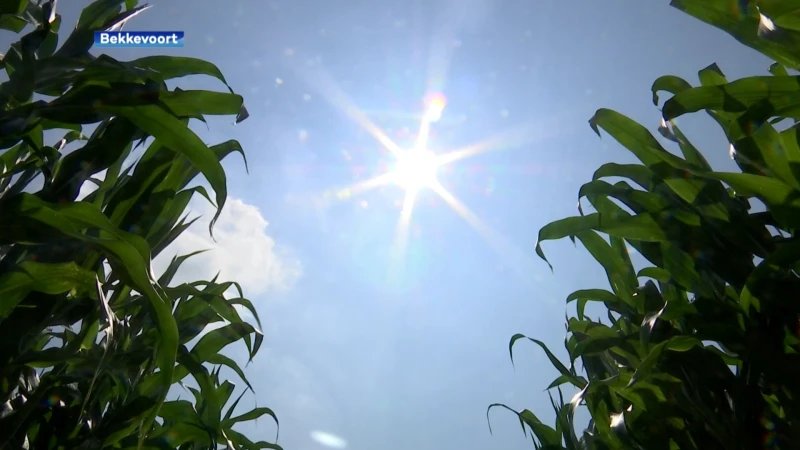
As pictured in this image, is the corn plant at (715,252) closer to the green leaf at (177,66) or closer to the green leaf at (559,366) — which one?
the green leaf at (559,366)

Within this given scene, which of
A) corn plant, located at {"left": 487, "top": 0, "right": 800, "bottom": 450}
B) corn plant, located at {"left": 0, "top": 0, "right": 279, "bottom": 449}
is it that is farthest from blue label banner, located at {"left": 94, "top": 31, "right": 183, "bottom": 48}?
corn plant, located at {"left": 487, "top": 0, "right": 800, "bottom": 450}

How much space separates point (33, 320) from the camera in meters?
0.88

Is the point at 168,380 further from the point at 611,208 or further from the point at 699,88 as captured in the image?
the point at 699,88

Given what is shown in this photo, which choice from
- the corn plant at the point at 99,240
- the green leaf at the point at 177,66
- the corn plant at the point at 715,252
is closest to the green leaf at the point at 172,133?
the corn plant at the point at 99,240

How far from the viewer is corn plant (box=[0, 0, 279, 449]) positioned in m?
Result: 0.79

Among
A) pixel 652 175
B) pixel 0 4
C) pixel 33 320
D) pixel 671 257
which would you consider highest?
pixel 0 4

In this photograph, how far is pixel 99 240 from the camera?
2.37ft

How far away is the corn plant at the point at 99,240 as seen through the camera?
79 centimetres

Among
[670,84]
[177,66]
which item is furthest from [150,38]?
[670,84]

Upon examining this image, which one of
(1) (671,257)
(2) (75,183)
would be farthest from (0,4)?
(1) (671,257)

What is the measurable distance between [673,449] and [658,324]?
28cm

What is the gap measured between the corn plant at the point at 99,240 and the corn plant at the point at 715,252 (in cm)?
80

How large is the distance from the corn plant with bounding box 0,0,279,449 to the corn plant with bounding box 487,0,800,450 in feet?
2.61

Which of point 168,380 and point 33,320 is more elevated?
point 33,320
